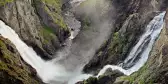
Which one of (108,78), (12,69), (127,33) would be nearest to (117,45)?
(127,33)

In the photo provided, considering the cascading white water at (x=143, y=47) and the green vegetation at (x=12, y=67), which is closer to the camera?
the green vegetation at (x=12, y=67)

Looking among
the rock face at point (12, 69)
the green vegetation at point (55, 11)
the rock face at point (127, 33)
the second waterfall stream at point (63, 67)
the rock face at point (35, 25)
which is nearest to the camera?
the rock face at point (12, 69)

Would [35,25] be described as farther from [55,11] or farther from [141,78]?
[141,78]

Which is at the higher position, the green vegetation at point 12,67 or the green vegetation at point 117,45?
the green vegetation at point 117,45

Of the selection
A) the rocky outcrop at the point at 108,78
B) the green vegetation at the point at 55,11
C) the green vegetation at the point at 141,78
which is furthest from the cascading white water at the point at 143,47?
the green vegetation at the point at 55,11

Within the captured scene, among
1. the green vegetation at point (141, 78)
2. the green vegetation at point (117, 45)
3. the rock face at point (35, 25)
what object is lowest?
the green vegetation at point (141, 78)

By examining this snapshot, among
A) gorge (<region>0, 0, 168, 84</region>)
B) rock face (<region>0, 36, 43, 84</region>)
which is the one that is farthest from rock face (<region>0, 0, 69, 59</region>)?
rock face (<region>0, 36, 43, 84</region>)

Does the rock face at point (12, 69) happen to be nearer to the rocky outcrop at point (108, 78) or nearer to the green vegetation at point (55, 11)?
the rocky outcrop at point (108, 78)

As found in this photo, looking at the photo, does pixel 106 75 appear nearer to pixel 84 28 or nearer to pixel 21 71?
pixel 21 71
